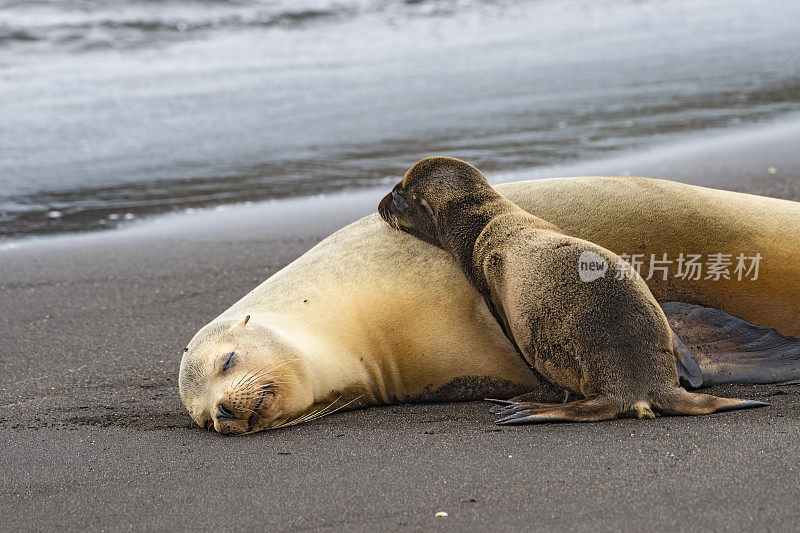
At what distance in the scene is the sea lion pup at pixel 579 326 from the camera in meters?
2.87

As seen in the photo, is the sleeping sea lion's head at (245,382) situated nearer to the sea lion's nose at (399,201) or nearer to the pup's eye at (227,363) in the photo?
the pup's eye at (227,363)

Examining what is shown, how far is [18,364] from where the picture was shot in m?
4.20

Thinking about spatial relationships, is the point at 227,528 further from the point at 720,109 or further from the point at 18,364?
the point at 720,109

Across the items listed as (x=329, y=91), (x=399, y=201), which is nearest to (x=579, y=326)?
(x=399, y=201)

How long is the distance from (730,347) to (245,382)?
1724 mm

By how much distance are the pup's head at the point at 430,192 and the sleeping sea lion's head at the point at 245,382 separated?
77 centimetres

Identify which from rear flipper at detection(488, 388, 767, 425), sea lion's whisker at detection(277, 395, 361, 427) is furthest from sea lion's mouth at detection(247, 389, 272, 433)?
rear flipper at detection(488, 388, 767, 425)

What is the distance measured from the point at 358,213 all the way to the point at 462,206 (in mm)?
3053

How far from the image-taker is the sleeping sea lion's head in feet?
10.3

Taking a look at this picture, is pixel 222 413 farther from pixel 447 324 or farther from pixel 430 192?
pixel 430 192

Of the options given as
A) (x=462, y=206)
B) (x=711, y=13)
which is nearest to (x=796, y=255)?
(x=462, y=206)

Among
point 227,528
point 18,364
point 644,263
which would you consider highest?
point 644,263

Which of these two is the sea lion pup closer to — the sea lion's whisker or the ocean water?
the sea lion's whisker

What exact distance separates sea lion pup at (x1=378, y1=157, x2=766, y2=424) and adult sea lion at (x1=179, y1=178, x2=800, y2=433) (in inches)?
8.2
